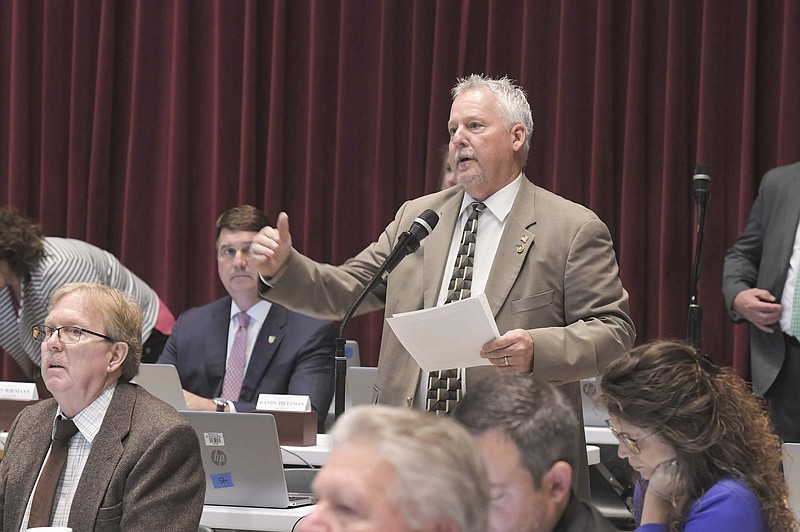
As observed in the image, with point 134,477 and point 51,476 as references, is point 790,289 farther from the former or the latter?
point 51,476

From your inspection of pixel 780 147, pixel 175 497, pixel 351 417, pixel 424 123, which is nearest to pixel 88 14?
pixel 424 123

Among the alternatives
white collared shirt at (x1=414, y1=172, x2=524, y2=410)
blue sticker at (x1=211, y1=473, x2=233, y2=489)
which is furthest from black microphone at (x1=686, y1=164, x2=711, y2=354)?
blue sticker at (x1=211, y1=473, x2=233, y2=489)

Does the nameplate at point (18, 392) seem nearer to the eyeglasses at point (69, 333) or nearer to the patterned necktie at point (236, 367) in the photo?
the patterned necktie at point (236, 367)

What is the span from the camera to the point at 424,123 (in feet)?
18.3

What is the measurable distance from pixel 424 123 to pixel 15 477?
335 centimetres

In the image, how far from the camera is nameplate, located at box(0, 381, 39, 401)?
366 cm

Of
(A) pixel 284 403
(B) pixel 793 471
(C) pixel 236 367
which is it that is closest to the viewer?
(B) pixel 793 471

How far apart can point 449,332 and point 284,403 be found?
127cm

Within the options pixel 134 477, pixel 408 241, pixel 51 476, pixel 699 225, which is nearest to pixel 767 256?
pixel 699 225

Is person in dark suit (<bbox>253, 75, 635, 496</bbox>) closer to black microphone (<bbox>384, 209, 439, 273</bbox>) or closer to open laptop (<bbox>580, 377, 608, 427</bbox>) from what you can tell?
black microphone (<bbox>384, 209, 439, 273</bbox>)

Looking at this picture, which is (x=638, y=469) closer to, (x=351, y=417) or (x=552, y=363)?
(x=552, y=363)

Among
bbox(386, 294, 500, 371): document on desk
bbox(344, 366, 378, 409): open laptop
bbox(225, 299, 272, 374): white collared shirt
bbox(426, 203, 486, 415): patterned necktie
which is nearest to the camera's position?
bbox(386, 294, 500, 371): document on desk

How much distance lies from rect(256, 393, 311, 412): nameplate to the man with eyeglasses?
888 mm

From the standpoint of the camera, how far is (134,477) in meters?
2.50
